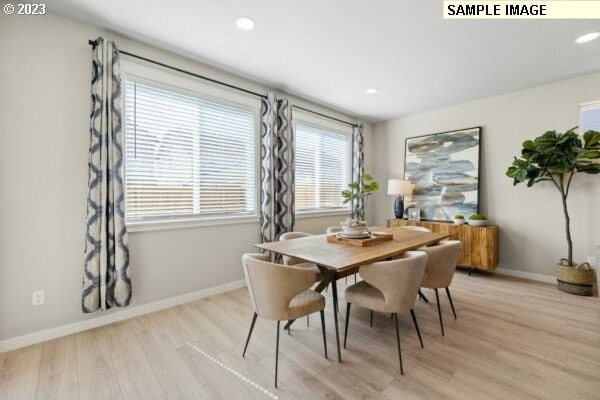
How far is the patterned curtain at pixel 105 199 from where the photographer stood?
2.23m

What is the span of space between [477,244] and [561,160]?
4.50ft

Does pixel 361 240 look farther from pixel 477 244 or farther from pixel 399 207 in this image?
pixel 399 207

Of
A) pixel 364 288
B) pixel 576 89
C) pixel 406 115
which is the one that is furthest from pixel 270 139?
pixel 576 89

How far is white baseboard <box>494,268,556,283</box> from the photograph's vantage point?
3486 mm

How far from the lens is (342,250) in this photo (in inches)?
81.5

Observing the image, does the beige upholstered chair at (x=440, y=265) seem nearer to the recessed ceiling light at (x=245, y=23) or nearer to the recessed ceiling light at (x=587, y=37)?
the recessed ceiling light at (x=587, y=37)

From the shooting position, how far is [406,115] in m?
4.82

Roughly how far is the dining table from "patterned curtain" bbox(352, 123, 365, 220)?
2.30m

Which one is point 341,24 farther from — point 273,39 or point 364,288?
point 364,288

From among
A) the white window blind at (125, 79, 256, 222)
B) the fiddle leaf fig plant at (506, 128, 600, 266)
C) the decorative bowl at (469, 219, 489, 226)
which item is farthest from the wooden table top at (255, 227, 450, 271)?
the fiddle leaf fig plant at (506, 128, 600, 266)

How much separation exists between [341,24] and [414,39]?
731 millimetres

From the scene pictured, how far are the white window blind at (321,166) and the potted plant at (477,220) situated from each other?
1.97 metres

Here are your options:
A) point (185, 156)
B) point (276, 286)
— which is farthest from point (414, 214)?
point (185, 156)

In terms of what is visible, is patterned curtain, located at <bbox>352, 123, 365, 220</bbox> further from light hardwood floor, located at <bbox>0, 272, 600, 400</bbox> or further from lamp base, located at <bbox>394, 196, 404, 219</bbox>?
light hardwood floor, located at <bbox>0, 272, 600, 400</bbox>
